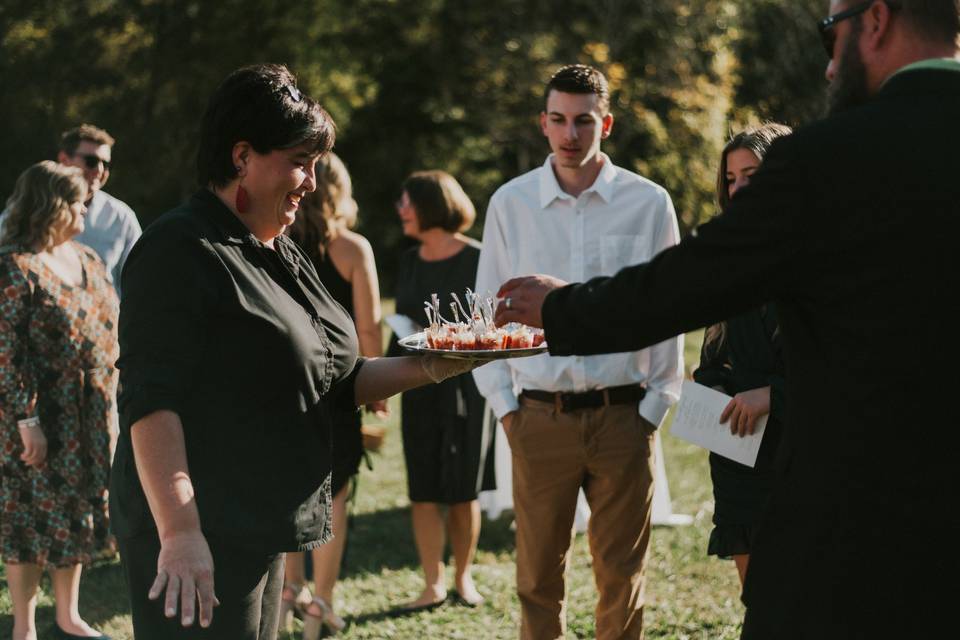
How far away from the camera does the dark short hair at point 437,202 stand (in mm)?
6129

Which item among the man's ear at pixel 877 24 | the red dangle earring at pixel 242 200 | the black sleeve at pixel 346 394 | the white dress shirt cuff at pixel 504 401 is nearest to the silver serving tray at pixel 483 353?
the black sleeve at pixel 346 394

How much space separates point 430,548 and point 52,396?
212cm

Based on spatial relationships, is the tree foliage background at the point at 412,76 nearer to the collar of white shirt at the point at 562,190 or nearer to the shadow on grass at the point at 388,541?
the shadow on grass at the point at 388,541

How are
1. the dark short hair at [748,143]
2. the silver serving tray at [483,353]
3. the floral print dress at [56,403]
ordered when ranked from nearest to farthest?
the silver serving tray at [483,353] → the dark short hair at [748,143] → the floral print dress at [56,403]

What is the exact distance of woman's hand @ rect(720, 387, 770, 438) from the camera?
3.96 meters

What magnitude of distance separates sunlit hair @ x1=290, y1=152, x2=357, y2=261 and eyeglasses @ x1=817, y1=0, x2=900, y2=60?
3.47 m

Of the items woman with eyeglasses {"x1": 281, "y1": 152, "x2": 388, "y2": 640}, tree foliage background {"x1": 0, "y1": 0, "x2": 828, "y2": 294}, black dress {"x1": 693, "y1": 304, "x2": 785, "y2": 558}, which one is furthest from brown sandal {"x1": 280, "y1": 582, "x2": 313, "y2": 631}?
tree foliage background {"x1": 0, "y1": 0, "x2": 828, "y2": 294}

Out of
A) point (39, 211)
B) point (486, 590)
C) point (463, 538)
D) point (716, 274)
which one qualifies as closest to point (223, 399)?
point (716, 274)

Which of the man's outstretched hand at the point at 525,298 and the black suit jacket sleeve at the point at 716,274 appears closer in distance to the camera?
the black suit jacket sleeve at the point at 716,274

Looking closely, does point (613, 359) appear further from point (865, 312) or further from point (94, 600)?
point (94, 600)

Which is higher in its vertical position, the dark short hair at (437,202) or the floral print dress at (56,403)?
the dark short hair at (437,202)

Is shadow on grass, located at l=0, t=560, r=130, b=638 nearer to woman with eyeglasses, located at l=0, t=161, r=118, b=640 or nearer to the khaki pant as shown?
woman with eyeglasses, located at l=0, t=161, r=118, b=640

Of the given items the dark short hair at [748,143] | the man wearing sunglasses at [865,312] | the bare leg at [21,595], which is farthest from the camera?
the bare leg at [21,595]

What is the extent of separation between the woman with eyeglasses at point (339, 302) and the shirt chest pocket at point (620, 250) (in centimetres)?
145
